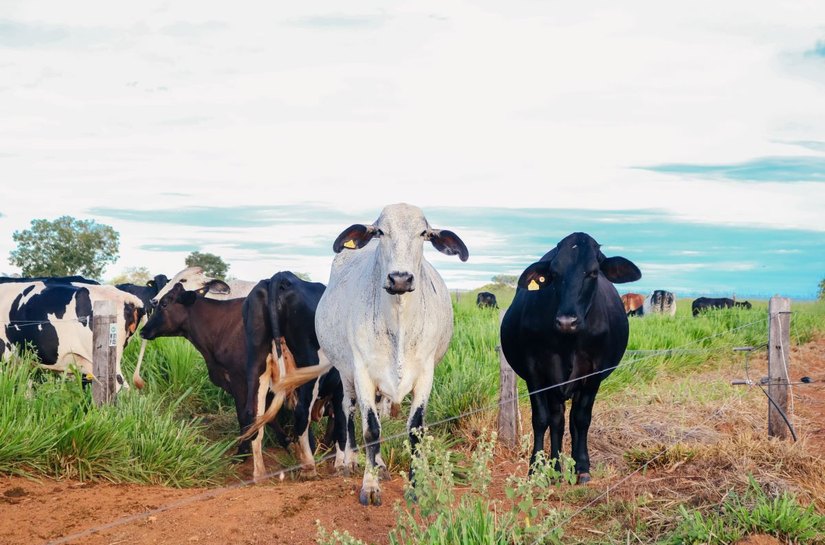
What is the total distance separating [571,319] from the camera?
21.9ft

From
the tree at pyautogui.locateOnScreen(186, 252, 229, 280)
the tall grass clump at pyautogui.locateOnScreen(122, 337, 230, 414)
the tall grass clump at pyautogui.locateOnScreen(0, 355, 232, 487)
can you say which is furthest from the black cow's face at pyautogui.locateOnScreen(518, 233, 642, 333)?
the tree at pyautogui.locateOnScreen(186, 252, 229, 280)

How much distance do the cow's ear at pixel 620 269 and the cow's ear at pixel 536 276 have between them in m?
0.48

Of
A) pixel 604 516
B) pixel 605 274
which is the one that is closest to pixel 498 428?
pixel 605 274

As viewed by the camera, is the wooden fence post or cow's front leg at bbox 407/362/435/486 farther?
the wooden fence post

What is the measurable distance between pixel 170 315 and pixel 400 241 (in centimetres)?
447

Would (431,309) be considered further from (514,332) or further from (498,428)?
(498,428)

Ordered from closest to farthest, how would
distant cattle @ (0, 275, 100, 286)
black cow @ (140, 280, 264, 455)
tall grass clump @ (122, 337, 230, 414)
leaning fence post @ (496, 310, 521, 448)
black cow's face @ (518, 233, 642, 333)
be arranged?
1. black cow's face @ (518, 233, 642, 333)
2. leaning fence post @ (496, 310, 521, 448)
3. black cow @ (140, 280, 264, 455)
4. tall grass clump @ (122, 337, 230, 414)
5. distant cattle @ (0, 275, 100, 286)

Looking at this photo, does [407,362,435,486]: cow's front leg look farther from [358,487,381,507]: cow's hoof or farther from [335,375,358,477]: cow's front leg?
[335,375,358,477]: cow's front leg

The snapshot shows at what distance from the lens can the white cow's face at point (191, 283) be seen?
10.0 metres

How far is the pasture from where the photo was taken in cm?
505

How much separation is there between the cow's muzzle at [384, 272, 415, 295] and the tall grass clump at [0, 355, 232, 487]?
283 centimetres

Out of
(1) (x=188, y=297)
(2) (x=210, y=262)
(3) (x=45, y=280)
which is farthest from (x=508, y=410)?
(2) (x=210, y=262)

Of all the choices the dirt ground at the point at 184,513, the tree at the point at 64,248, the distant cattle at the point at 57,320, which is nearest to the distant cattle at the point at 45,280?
the distant cattle at the point at 57,320

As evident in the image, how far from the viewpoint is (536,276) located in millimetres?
7109
